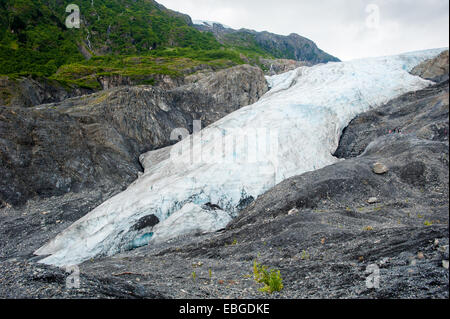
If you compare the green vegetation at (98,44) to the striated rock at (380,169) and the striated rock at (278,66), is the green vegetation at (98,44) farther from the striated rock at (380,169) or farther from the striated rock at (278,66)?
the striated rock at (380,169)

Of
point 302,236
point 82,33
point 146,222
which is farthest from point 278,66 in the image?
point 302,236

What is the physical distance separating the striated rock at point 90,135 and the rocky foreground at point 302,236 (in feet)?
0.60

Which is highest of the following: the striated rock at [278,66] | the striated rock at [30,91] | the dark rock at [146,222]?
the striated rock at [278,66]

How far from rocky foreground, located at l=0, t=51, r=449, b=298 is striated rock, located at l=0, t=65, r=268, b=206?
0.60 feet

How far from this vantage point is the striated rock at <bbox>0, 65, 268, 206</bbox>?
20266 millimetres

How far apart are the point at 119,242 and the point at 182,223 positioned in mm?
3105

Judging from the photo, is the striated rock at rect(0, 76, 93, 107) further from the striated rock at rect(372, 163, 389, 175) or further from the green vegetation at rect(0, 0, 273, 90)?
the striated rock at rect(372, 163, 389, 175)

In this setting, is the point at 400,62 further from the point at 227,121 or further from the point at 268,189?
the point at 268,189

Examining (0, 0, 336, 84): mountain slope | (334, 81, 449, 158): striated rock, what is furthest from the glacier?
(0, 0, 336, 84): mountain slope

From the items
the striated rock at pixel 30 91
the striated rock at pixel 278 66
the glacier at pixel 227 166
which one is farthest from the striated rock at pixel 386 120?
the striated rock at pixel 278 66

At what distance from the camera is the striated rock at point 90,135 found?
20.3m

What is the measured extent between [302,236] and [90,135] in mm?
21591

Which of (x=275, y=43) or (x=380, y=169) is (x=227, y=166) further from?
(x=275, y=43)

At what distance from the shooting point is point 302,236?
29.1ft
